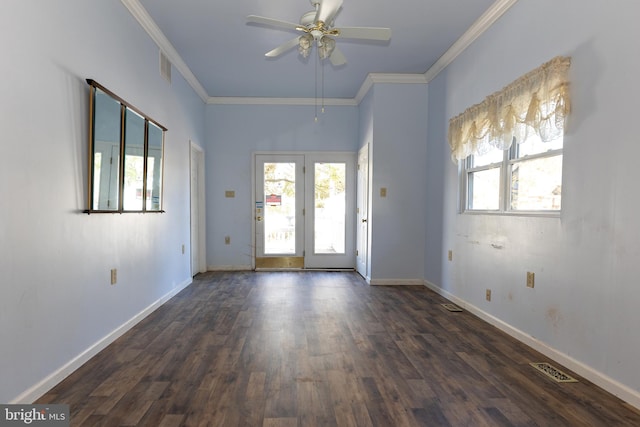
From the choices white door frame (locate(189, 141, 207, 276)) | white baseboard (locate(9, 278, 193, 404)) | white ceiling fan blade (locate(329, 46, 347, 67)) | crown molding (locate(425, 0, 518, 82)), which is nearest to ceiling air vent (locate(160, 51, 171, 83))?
white door frame (locate(189, 141, 207, 276))

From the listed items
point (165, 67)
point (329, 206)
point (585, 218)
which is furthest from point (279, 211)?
point (585, 218)

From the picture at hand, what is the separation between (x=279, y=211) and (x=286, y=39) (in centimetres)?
290

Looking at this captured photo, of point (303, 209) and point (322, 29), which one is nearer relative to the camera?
point (322, 29)

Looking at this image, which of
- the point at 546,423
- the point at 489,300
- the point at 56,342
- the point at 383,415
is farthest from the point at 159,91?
the point at 546,423

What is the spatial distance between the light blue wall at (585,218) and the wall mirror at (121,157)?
3303 mm

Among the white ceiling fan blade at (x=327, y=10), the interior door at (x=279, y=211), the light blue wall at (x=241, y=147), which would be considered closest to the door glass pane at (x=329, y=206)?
the interior door at (x=279, y=211)

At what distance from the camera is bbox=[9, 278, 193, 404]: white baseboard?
1.88 metres

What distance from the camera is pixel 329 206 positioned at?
19.6 feet

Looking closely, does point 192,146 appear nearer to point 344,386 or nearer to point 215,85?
point 215,85

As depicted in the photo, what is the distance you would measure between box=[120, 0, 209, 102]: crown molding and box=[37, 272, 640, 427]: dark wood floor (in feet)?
9.33

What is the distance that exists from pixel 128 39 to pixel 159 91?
2.49 ft

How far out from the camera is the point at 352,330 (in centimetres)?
311

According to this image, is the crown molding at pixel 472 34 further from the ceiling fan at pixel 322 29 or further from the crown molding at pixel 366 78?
the ceiling fan at pixel 322 29

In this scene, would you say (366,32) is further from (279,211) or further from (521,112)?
(279,211)
